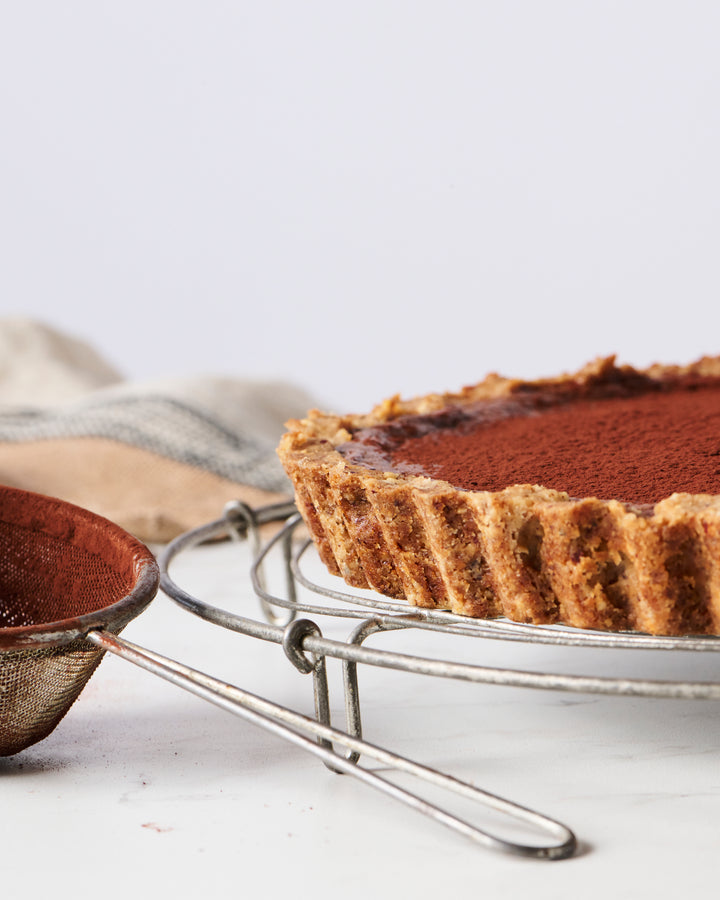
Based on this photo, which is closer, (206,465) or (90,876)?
(90,876)

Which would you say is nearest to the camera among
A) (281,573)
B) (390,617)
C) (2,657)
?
(2,657)

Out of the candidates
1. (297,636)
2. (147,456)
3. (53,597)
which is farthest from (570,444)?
(147,456)

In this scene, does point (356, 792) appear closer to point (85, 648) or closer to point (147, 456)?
point (85, 648)

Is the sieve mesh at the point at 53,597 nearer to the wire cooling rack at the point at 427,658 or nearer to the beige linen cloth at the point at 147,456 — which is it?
the wire cooling rack at the point at 427,658

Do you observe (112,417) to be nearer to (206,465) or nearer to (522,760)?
(206,465)

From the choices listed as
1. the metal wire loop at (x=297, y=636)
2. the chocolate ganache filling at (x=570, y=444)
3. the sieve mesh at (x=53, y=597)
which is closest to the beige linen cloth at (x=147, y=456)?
the chocolate ganache filling at (x=570, y=444)

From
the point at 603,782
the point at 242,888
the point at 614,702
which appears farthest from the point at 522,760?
the point at 242,888

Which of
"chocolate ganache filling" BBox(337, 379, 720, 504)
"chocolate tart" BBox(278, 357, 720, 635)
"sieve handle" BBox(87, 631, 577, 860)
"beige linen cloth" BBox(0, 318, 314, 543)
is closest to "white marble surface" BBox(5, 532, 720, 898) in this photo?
"sieve handle" BBox(87, 631, 577, 860)
